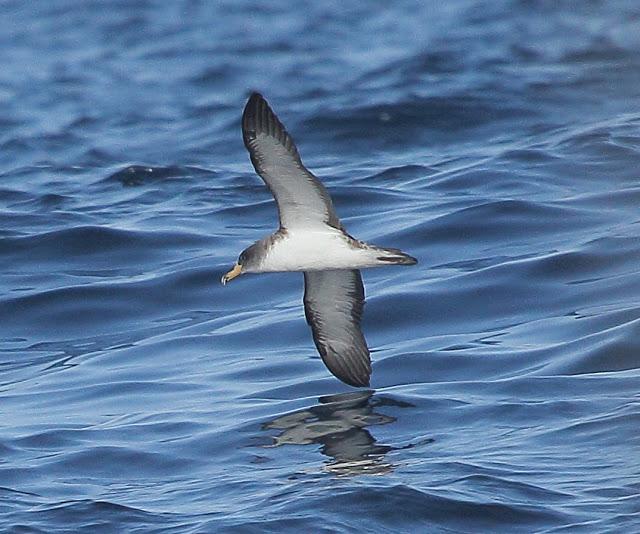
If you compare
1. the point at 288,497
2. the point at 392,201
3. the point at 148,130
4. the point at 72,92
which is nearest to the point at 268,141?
the point at 288,497

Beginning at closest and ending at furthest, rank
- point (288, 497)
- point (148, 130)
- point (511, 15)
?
point (288, 497)
point (148, 130)
point (511, 15)

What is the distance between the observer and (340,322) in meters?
11.9

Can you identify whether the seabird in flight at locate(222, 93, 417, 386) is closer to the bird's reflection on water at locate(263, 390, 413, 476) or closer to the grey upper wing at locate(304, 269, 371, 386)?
the grey upper wing at locate(304, 269, 371, 386)

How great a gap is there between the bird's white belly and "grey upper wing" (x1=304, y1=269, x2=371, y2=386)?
824 millimetres

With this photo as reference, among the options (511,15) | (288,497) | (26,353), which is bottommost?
(288,497)

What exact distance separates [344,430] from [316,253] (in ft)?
4.09

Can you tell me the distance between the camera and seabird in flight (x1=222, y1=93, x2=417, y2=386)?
33.1 feet

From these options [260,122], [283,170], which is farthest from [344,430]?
[260,122]

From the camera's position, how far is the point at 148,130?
25469mm

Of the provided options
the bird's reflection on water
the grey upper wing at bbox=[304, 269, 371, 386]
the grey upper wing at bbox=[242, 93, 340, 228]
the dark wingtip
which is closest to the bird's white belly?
the grey upper wing at bbox=[242, 93, 340, 228]

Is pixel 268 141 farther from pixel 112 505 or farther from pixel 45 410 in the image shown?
pixel 45 410

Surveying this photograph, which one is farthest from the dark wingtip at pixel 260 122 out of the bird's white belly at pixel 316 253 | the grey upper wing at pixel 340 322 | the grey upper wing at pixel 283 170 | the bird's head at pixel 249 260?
the grey upper wing at pixel 340 322

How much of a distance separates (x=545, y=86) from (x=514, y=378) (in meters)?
14.6

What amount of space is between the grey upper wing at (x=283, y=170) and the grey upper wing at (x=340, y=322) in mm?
908
